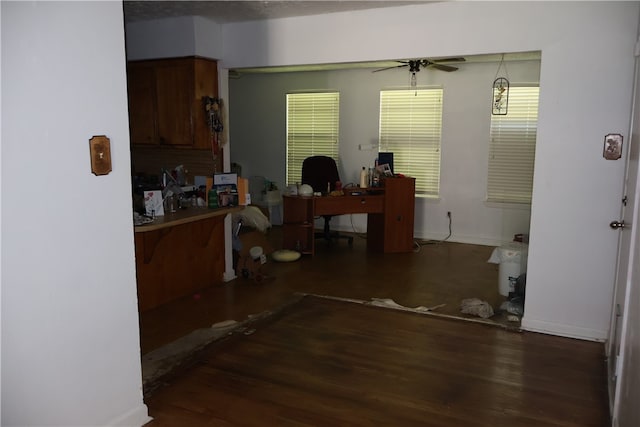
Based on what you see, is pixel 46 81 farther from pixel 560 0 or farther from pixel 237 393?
pixel 560 0

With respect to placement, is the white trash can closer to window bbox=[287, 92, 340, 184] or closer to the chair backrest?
the chair backrest

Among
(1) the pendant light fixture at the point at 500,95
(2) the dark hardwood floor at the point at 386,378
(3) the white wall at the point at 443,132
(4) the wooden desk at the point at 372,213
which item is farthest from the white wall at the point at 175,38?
(1) the pendant light fixture at the point at 500,95

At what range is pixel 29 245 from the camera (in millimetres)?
2061

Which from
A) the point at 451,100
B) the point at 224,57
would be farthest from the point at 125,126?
the point at 451,100

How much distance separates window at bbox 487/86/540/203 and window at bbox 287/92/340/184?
2.22 m

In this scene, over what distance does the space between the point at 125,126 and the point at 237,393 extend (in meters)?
1.55

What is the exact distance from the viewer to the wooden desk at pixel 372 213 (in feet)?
20.5

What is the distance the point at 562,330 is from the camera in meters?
3.78

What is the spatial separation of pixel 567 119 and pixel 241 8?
257 cm

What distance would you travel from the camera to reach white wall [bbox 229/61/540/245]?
6.80 meters

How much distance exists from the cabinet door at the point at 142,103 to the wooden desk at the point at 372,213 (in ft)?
5.94

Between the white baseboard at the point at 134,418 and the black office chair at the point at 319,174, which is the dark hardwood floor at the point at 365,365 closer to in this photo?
the white baseboard at the point at 134,418

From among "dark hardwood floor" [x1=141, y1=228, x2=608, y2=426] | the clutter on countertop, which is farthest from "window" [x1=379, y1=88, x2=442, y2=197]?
"dark hardwood floor" [x1=141, y1=228, x2=608, y2=426]

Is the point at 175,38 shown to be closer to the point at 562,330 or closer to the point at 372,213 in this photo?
the point at 372,213
